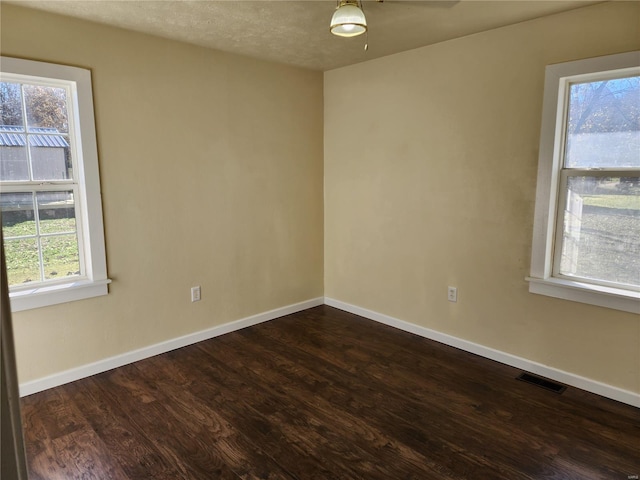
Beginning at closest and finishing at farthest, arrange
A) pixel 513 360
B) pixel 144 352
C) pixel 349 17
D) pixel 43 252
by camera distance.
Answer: pixel 349 17 → pixel 43 252 → pixel 513 360 → pixel 144 352

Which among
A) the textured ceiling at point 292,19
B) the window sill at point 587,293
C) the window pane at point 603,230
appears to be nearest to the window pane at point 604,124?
the window pane at point 603,230

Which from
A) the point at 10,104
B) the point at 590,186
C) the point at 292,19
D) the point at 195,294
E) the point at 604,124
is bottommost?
the point at 195,294

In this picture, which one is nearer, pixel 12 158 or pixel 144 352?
pixel 12 158

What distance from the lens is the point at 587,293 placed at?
2662 millimetres

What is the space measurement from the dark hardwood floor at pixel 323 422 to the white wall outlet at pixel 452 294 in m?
0.42

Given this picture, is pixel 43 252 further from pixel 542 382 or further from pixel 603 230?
pixel 603 230

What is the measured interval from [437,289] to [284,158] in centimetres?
186

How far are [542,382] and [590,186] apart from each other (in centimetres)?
136

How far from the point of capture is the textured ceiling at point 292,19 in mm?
2432

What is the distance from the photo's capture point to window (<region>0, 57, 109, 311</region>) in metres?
2.56

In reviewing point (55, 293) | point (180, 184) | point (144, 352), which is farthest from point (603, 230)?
point (55, 293)

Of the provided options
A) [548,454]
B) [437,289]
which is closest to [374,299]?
[437,289]

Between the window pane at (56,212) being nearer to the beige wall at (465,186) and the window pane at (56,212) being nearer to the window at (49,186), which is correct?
the window at (49,186)

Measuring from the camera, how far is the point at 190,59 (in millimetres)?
3215
